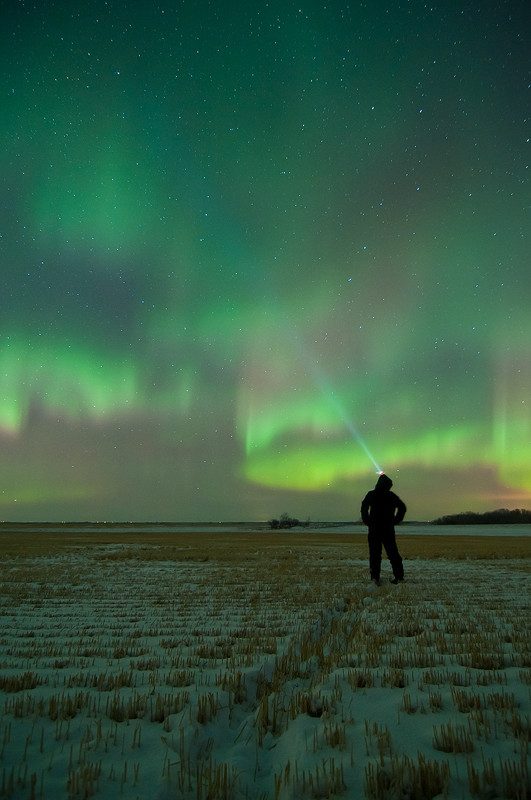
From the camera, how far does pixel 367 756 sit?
2.89m

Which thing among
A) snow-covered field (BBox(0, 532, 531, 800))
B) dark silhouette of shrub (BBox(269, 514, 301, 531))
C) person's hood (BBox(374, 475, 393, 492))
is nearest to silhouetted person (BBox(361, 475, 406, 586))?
person's hood (BBox(374, 475, 393, 492))

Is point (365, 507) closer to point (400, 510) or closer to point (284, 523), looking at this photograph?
point (400, 510)

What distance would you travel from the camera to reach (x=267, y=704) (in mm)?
3682

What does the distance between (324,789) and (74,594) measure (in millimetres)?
10035

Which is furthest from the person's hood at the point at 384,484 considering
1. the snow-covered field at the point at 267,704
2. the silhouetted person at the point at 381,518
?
the snow-covered field at the point at 267,704

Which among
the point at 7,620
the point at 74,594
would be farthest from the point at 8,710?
the point at 74,594

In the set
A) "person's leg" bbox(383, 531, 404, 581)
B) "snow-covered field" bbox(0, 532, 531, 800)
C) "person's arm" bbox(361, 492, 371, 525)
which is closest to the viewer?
"snow-covered field" bbox(0, 532, 531, 800)

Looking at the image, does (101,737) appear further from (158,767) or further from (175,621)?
(175,621)

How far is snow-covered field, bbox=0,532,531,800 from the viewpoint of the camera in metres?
2.65

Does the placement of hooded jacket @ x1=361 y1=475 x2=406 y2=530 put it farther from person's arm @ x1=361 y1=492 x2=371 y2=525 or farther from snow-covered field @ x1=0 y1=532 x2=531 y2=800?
snow-covered field @ x1=0 y1=532 x2=531 y2=800

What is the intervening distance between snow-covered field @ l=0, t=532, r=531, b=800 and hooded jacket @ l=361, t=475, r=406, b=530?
3584 mm

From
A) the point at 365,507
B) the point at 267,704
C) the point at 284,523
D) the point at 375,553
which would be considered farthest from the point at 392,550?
the point at 284,523

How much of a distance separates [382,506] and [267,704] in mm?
8511

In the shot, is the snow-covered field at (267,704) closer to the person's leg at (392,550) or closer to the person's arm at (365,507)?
the person's leg at (392,550)
